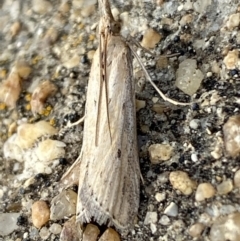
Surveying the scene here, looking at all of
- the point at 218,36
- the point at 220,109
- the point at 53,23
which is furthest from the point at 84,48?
the point at 220,109

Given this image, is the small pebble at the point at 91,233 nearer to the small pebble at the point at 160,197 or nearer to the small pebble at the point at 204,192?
the small pebble at the point at 160,197

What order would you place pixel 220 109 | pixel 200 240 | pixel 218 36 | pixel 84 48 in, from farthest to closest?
1. pixel 84 48
2. pixel 218 36
3. pixel 220 109
4. pixel 200 240

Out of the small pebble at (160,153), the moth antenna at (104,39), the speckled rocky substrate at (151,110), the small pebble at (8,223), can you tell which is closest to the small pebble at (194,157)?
the speckled rocky substrate at (151,110)

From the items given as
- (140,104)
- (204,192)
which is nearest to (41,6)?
(140,104)

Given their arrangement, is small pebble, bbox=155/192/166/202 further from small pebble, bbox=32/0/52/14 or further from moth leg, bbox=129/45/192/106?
small pebble, bbox=32/0/52/14

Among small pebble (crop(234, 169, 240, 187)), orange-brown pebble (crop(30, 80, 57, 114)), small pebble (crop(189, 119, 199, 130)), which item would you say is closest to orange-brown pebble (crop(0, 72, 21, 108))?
orange-brown pebble (crop(30, 80, 57, 114))

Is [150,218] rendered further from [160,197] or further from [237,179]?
[237,179]

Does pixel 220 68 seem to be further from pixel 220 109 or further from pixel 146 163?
pixel 146 163
